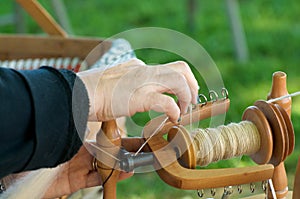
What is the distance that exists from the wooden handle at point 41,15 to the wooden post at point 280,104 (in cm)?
105

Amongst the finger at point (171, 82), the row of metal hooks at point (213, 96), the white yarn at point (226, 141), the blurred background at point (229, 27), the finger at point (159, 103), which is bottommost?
the blurred background at point (229, 27)

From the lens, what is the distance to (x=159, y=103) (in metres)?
0.88

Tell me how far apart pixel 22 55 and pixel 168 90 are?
1.21m

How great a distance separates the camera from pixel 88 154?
3.48 ft

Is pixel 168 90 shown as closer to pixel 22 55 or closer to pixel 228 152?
pixel 228 152

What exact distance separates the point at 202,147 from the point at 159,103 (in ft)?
0.37

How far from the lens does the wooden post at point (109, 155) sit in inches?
37.1

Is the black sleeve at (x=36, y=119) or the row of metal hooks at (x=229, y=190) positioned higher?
the black sleeve at (x=36, y=119)

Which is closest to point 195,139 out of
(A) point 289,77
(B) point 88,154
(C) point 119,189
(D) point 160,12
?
(B) point 88,154

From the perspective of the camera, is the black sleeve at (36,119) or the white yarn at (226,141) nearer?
the black sleeve at (36,119)

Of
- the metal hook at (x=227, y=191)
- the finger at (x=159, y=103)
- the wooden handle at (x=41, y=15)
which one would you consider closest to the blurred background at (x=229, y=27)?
the wooden handle at (x=41, y=15)

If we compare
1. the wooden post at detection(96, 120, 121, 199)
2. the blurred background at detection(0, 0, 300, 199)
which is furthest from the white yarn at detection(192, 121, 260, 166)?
the blurred background at detection(0, 0, 300, 199)

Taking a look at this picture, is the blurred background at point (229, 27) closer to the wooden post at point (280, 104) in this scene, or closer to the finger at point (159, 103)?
the wooden post at point (280, 104)

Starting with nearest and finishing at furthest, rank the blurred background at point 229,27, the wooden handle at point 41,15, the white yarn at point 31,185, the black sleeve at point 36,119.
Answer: the black sleeve at point 36,119 < the white yarn at point 31,185 < the wooden handle at point 41,15 < the blurred background at point 229,27
